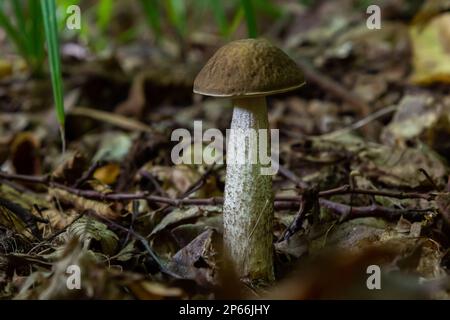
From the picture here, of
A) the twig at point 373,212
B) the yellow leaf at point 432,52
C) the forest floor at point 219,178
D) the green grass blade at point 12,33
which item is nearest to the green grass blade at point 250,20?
the forest floor at point 219,178

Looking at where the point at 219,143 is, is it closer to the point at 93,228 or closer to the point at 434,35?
the point at 93,228

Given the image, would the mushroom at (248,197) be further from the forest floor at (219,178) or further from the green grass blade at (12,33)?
the green grass blade at (12,33)

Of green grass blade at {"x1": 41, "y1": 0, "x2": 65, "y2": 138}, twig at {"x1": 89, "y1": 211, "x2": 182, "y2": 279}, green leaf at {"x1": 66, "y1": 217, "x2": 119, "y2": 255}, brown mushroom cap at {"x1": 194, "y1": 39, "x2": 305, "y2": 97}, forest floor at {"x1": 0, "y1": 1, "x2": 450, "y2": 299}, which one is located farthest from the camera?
green grass blade at {"x1": 41, "y1": 0, "x2": 65, "y2": 138}

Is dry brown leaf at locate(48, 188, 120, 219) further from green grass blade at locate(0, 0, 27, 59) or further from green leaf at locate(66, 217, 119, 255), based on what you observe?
green grass blade at locate(0, 0, 27, 59)

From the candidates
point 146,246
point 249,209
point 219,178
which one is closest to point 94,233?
point 146,246

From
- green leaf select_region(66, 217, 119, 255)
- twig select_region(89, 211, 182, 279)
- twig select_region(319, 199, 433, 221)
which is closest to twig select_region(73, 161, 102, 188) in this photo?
twig select_region(89, 211, 182, 279)
